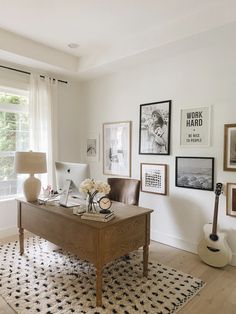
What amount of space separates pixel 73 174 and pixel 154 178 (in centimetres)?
137

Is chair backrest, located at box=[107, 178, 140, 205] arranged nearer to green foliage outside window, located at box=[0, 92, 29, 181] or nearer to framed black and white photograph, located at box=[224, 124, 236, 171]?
framed black and white photograph, located at box=[224, 124, 236, 171]

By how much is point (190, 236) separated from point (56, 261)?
1701 millimetres

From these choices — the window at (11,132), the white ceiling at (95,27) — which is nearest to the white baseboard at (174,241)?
the window at (11,132)

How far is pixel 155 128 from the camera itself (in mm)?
3398

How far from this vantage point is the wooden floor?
6.49ft

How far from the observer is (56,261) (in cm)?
274

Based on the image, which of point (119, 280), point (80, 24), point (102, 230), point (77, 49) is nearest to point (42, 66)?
point (77, 49)

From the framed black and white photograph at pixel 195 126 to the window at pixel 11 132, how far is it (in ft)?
8.03

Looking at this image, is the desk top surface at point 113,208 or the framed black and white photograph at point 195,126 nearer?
the desk top surface at point 113,208

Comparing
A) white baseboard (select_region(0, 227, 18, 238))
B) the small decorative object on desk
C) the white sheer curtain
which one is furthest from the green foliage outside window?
the small decorative object on desk

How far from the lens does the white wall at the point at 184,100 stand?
2766mm

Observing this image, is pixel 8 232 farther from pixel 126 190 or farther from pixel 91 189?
pixel 91 189

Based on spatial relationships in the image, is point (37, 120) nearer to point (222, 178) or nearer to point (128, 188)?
point (128, 188)

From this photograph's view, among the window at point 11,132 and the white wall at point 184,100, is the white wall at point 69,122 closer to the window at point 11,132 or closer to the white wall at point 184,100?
the window at point 11,132
